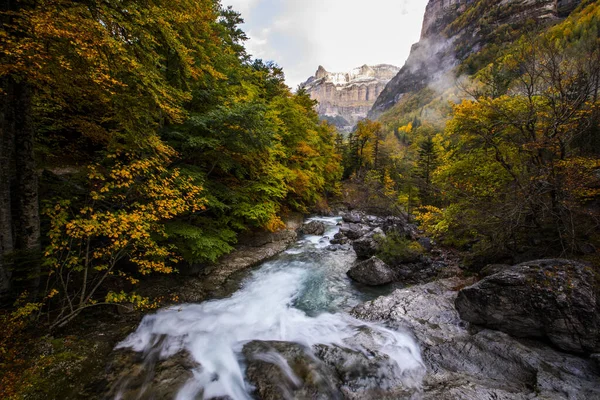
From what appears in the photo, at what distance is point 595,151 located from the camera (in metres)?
6.74

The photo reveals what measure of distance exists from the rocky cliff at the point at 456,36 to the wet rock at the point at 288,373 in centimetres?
7580

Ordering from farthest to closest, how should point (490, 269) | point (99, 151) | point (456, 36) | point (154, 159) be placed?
point (456, 36) → point (490, 269) → point (99, 151) → point (154, 159)

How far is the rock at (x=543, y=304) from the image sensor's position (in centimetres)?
423

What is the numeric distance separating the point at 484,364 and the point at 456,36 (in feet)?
540

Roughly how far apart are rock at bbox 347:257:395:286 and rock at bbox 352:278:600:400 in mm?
2346

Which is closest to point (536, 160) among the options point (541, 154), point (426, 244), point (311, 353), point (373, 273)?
point (541, 154)

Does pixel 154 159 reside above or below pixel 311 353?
above

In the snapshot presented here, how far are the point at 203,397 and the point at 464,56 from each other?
140 metres

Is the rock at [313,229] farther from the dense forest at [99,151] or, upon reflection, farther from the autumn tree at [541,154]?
the autumn tree at [541,154]

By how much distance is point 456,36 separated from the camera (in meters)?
118

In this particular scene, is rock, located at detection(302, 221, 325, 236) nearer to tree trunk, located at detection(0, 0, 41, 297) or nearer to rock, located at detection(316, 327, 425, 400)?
rock, located at detection(316, 327, 425, 400)

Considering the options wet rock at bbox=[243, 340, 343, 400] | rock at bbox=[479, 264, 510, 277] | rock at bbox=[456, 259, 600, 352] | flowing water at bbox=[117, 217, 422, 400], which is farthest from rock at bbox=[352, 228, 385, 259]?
wet rock at bbox=[243, 340, 343, 400]

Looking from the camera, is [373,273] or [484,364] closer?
[484,364]

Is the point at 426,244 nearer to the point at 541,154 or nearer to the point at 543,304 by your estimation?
the point at 541,154
